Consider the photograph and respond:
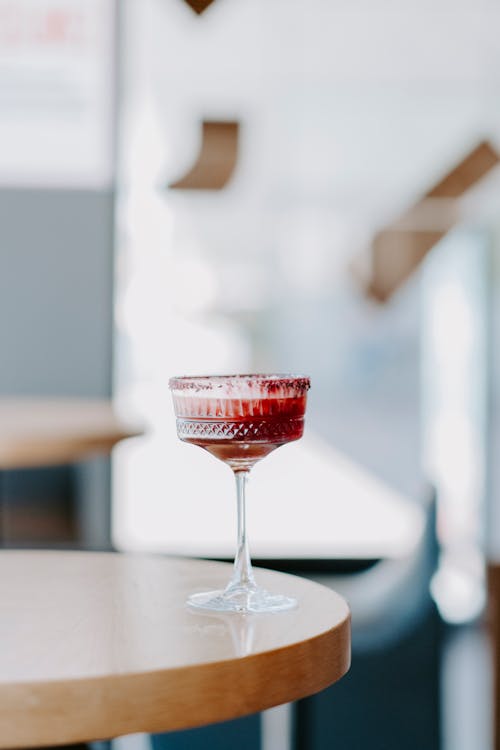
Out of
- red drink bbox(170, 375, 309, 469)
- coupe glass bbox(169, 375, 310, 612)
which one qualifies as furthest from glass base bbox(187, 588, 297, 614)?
red drink bbox(170, 375, 309, 469)

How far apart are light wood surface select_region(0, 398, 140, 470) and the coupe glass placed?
1256 millimetres

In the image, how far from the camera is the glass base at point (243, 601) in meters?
1.00

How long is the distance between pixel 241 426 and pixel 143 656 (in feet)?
0.84

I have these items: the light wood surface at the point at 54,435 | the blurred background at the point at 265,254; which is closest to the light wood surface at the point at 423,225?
the blurred background at the point at 265,254

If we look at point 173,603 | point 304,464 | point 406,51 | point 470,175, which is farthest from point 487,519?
point 173,603

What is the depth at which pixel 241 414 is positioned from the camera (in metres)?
1.02

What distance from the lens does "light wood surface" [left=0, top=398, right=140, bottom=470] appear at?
2.26m

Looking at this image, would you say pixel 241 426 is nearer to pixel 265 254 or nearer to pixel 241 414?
pixel 241 414

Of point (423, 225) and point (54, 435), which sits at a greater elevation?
point (423, 225)

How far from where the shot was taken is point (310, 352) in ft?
13.6

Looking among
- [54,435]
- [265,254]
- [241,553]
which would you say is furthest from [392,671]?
[265,254]

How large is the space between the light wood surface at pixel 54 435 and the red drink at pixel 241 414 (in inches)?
49.7

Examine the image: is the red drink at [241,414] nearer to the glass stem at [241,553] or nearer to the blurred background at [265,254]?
the glass stem at [241,553]

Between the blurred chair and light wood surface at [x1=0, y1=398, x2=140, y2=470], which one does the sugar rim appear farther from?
light wood surface at [x1=0, y1=398, x2=140, y2=470]
